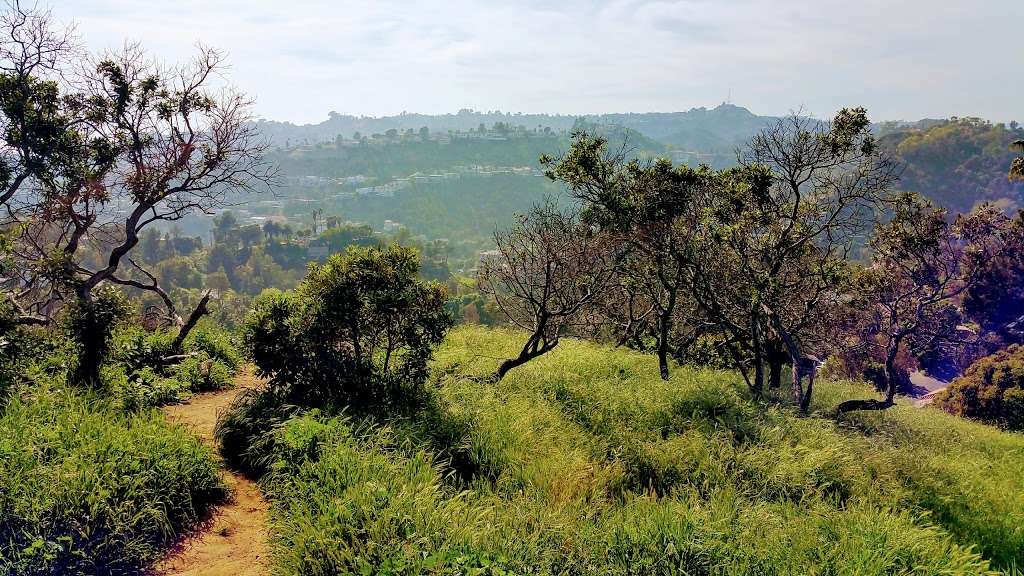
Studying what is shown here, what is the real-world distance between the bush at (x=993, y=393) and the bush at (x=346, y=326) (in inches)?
947

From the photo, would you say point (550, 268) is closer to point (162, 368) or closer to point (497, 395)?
point (497, 395)

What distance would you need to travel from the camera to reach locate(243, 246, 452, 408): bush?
256 inches

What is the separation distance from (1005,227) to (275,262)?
3763 inches

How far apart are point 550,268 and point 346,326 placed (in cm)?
322

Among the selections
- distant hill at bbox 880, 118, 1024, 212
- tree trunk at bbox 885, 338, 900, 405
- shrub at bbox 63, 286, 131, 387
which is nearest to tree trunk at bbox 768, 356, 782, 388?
tree trunk at bbox 885, 338, 900, 405

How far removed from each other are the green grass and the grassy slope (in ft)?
2.72

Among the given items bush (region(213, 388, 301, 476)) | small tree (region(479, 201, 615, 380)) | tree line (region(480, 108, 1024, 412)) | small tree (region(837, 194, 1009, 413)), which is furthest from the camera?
small tree (region(837, 194, 1009, 413))

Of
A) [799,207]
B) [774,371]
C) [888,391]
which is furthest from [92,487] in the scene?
[888,391]

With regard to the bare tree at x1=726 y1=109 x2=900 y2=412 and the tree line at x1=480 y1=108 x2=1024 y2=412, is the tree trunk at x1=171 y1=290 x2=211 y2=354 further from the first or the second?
the bare tree at x1=726 y1=109 x2=900 y2=412

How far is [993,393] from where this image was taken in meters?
22.8

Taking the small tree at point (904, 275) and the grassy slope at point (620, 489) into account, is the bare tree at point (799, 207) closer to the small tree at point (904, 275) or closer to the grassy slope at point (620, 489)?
the small tree at point (904, 275)

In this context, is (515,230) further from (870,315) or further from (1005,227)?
(1005,227)

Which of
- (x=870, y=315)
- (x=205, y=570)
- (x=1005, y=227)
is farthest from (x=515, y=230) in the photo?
(x=1005, y=227)

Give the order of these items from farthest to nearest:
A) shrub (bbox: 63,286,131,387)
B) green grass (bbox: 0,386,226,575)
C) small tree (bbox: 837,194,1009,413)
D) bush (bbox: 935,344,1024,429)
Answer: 1. bush (bbox: 935,344,1024,429)
2. small tree (bbox: 837,194,1009,413)
3. shrub (bbox: 63,286,131,387)
4. green grass (bbox: 0,386,226,575)
